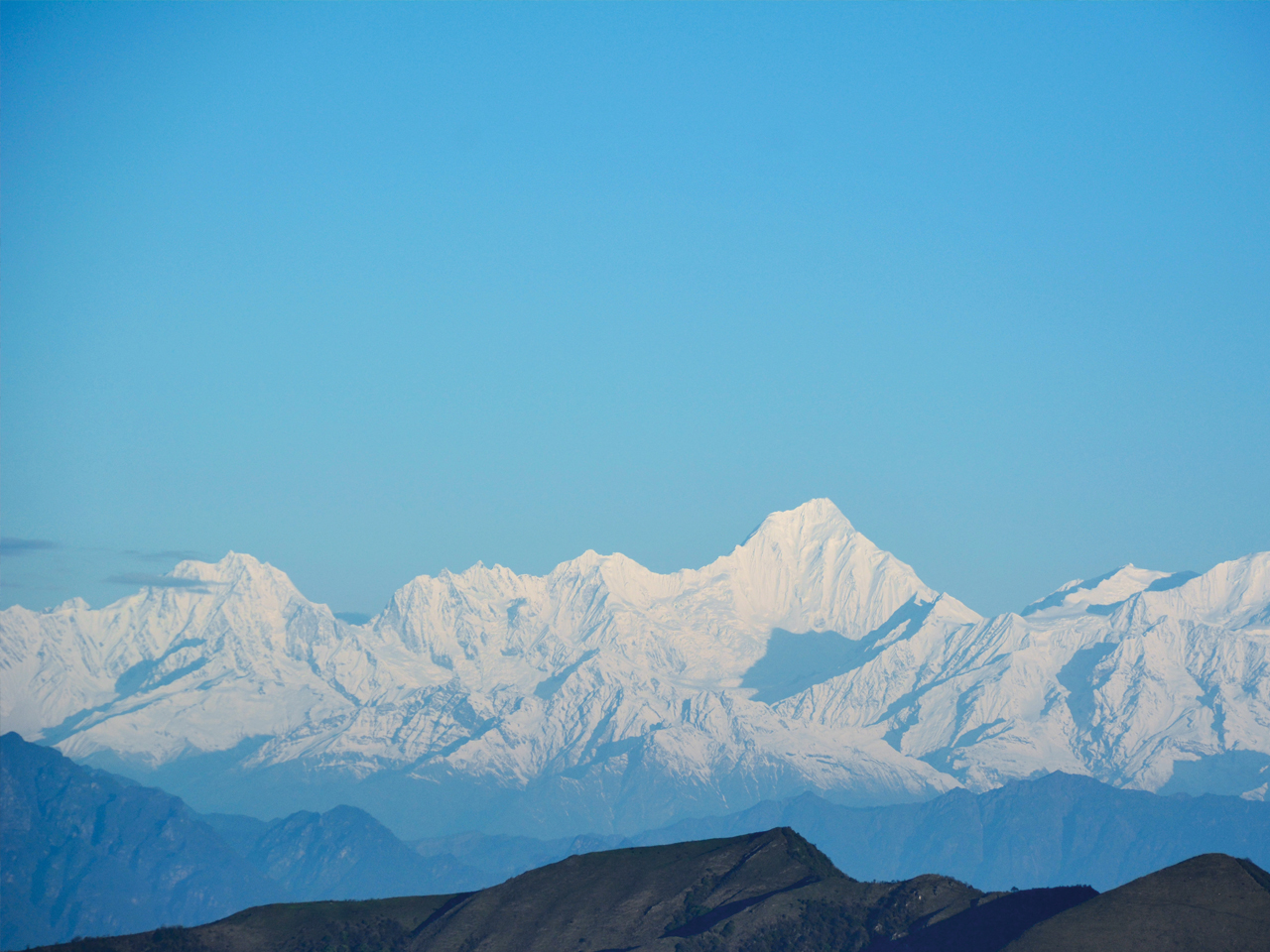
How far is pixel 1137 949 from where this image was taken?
199250 mm

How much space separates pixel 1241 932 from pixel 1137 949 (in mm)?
12405

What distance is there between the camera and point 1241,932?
197625 millimetres
